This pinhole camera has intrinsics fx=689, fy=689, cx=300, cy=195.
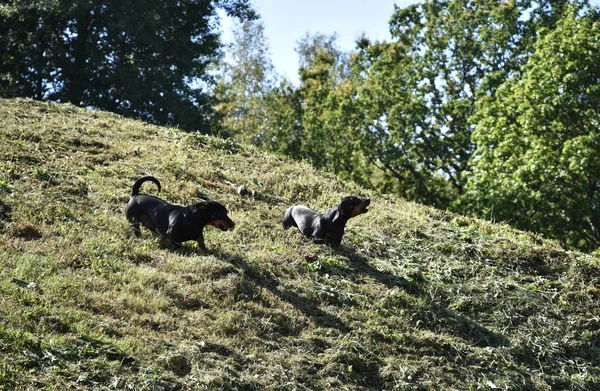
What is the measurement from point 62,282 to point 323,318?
3.41 metres

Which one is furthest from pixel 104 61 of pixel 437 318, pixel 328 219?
pixel 437 318

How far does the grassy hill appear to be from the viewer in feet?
24.5

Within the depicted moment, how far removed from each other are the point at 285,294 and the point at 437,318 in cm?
226

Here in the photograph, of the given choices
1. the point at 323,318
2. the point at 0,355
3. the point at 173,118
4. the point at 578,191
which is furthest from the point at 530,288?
the point at 173,118

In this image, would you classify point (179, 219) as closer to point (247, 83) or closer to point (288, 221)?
point (288, 221)

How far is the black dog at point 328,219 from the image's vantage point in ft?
36.8

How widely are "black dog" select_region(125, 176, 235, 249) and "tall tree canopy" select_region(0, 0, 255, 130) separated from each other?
19.8m

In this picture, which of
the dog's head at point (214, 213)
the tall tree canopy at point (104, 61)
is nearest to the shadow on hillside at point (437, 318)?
the dog's head at point (214, 213)

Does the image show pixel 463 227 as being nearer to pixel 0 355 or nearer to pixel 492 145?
pixel 0 355

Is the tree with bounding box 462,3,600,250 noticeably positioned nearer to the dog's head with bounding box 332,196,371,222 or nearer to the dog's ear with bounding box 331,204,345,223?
the dog's ear with bounding box 331,204,345,223

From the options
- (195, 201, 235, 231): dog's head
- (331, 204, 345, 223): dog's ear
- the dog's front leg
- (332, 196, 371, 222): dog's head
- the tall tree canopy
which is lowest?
the dog's front leg

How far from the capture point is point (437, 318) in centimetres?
1002

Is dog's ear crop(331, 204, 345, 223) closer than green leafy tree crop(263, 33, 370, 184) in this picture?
Yes

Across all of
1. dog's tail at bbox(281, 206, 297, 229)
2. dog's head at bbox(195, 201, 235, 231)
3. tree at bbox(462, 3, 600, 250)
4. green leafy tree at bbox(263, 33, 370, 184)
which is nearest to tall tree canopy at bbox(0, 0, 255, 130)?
green leafy tree at bbox(263, 33, 370, 184)
